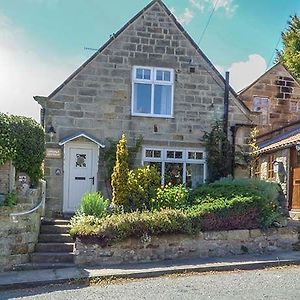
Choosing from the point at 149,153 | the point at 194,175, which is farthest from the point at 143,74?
→ the point at 194,175

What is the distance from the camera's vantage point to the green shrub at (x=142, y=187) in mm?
13125

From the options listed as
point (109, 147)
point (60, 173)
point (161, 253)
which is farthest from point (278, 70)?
point (161, 253)

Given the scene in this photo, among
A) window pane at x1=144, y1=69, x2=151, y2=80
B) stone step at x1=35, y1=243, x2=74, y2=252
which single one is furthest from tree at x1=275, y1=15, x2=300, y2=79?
stone step at x1=35, y1=243, x2=74, y2=252

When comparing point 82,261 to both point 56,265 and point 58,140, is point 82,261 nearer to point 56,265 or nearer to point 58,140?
point 56,265

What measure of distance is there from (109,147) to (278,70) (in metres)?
12.9

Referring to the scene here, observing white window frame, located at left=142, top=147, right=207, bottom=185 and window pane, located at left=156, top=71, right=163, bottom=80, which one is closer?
white window frame, located at left=142, top=147, right=207, bottom=185

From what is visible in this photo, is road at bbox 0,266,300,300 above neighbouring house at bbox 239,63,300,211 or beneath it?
beneath

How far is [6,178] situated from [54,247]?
6.61 ft

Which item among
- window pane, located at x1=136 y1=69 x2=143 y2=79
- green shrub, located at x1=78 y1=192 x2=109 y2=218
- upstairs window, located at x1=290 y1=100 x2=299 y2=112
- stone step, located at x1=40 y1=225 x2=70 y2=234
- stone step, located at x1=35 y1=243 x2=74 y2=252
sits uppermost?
upstairs window, located at x1=290 y1=100 x2=299 y2=112

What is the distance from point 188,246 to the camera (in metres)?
11.1

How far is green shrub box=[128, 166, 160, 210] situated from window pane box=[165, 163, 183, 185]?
2.61 m

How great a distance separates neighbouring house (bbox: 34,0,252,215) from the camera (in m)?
15.4

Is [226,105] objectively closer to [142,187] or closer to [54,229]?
[142,187]

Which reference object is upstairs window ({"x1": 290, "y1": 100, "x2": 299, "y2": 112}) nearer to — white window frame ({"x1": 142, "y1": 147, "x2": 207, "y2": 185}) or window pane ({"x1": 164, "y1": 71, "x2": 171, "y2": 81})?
white window frame ({"x1": 142, "y1": 147, "x2": 207, "y2": 185})
